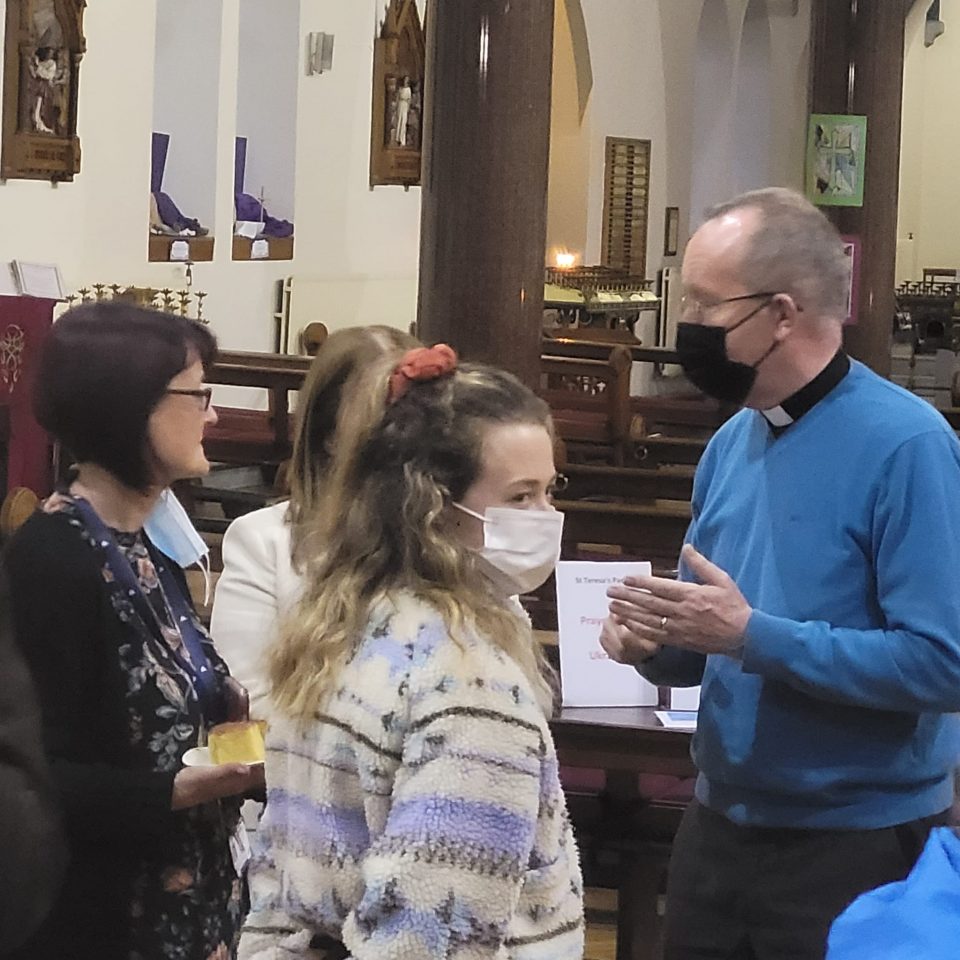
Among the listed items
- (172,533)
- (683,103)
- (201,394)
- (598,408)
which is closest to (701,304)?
(201,394)

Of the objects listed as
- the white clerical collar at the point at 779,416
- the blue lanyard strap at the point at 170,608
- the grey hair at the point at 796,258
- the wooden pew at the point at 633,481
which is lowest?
the wooden pew at the point at 633,481

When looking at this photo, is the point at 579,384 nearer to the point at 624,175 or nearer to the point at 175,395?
the point at 624,175

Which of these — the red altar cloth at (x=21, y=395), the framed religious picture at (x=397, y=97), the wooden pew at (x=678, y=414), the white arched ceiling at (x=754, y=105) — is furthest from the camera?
the white arched ceiling at (x=754, y=105)

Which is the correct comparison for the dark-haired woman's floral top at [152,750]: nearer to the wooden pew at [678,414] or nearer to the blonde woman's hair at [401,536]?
the blonde woman's hair at [401,536]

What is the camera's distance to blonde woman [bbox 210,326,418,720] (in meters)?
2.76

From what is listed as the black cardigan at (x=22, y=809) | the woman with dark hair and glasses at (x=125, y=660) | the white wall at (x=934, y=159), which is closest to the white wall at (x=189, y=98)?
the woman with dark hair and glasses at (x=125, y=660)

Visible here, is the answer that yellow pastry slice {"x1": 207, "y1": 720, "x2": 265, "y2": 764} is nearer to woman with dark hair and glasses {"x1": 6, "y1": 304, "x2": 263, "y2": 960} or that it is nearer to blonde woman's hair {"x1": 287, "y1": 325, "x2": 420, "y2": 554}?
woman with dark hair and glasses {"x1": 6, "y1": 304, "x2": 263, "y2": 960}

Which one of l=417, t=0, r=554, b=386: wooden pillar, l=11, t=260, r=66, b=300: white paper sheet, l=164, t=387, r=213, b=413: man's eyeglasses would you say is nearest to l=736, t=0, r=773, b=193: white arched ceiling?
l=11, t=260, r=66, b=300: white paper sheet

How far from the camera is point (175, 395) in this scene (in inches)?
94.4

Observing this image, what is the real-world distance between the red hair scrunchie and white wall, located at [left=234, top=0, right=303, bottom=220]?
916 centimetres

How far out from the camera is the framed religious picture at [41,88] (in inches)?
337

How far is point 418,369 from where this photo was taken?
6.49 ft

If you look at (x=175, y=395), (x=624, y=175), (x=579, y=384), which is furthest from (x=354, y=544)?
(x=624, y=175)

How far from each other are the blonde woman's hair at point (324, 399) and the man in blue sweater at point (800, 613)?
485mm
